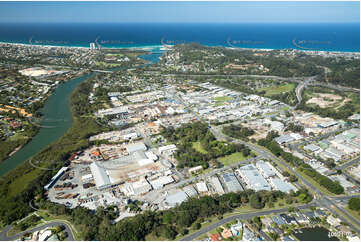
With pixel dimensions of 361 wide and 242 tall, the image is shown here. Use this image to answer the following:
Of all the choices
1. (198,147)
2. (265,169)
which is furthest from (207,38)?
(265,169)

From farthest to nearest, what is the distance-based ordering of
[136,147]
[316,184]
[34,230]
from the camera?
[136,147], [316,184], [34,230]

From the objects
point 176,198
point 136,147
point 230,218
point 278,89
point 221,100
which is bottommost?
point 230,218

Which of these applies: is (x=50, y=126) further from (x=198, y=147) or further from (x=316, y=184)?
(x=316, y=184)

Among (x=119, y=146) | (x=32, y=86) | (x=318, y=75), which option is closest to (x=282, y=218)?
(x=119, y=146)

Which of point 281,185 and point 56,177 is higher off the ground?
point 281,185

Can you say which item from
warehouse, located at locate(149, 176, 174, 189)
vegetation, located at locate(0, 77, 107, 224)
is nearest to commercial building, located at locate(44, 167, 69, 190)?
vegetation, located at locate(0, 77, 107, 224)

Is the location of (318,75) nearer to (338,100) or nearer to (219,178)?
(338,100)

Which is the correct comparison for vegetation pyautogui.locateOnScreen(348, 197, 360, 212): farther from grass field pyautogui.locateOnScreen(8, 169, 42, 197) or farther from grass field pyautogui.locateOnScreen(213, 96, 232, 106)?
grass field pyautogui.locateOnScreen(8, 169, 42, 197)
